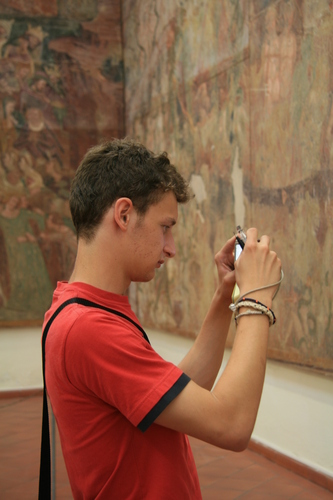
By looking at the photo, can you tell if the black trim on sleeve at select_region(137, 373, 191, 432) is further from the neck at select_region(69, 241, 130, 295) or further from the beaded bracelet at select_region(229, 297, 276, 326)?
the neck at select_region(69, 241, 130, 295)

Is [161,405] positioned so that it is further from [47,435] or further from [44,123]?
[44,123]

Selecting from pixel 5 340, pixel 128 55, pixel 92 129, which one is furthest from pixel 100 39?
pixel 5 340

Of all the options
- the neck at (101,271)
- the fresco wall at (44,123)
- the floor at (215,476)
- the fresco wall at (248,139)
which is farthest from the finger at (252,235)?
the fresco wall at (44,123)

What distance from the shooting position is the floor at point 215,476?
13.9ft

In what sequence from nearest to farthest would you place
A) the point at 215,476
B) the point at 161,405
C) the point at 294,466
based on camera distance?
1. the point at 161,405
2. the point at 294,466
3. the point at 215,476

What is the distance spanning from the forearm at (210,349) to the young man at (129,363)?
0.37m

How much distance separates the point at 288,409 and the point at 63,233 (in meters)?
4.63

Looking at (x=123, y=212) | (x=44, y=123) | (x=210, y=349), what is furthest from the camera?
(x=44, y=123)

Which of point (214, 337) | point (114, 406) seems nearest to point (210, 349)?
point (214, 337)

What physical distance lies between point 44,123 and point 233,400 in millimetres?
7563

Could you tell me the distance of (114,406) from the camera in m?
1.36

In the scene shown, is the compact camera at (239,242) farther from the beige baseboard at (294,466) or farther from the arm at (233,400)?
the beige baseboard at (294,466)

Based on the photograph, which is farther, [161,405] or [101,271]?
[101,271]

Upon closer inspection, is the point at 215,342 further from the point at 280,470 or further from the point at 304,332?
the point at 280,470
